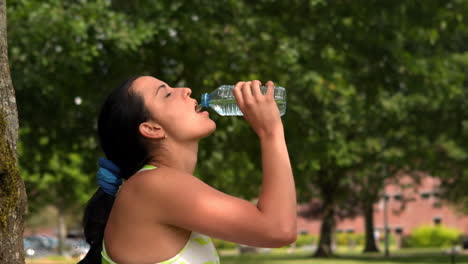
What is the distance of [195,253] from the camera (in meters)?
2.82

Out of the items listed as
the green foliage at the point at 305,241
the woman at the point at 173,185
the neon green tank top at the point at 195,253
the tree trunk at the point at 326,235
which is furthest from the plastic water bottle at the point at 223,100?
the green foliage at the point at 305,241

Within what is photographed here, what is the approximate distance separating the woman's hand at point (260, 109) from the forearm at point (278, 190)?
0.18ft

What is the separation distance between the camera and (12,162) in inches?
145

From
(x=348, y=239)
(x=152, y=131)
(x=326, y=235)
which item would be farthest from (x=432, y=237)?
(x=152, y=131)

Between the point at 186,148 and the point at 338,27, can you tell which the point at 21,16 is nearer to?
the point at 338,27

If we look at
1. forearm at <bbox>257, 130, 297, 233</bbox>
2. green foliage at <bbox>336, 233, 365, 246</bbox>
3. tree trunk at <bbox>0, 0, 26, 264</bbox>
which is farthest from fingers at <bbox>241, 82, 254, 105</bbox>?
green foliage at <bbox>336, 233, 365, 246</bbox>

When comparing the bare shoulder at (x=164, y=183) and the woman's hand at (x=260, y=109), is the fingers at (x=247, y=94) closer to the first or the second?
the woman's hand at (x=260, y=109)

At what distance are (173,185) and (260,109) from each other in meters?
0.38

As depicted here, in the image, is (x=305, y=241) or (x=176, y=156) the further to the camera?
(x=305, y=241)

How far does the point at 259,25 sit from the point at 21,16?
452 centimetres

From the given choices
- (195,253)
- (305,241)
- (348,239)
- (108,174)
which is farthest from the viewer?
(305,241)

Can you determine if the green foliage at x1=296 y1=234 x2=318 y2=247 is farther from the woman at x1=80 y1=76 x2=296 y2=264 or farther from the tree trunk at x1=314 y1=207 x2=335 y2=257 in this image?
the woman at x1=80 y1=76 x2=296 y2=264

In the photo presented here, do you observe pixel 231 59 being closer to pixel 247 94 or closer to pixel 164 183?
pixel 247 94

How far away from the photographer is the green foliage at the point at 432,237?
6538 centimetres
